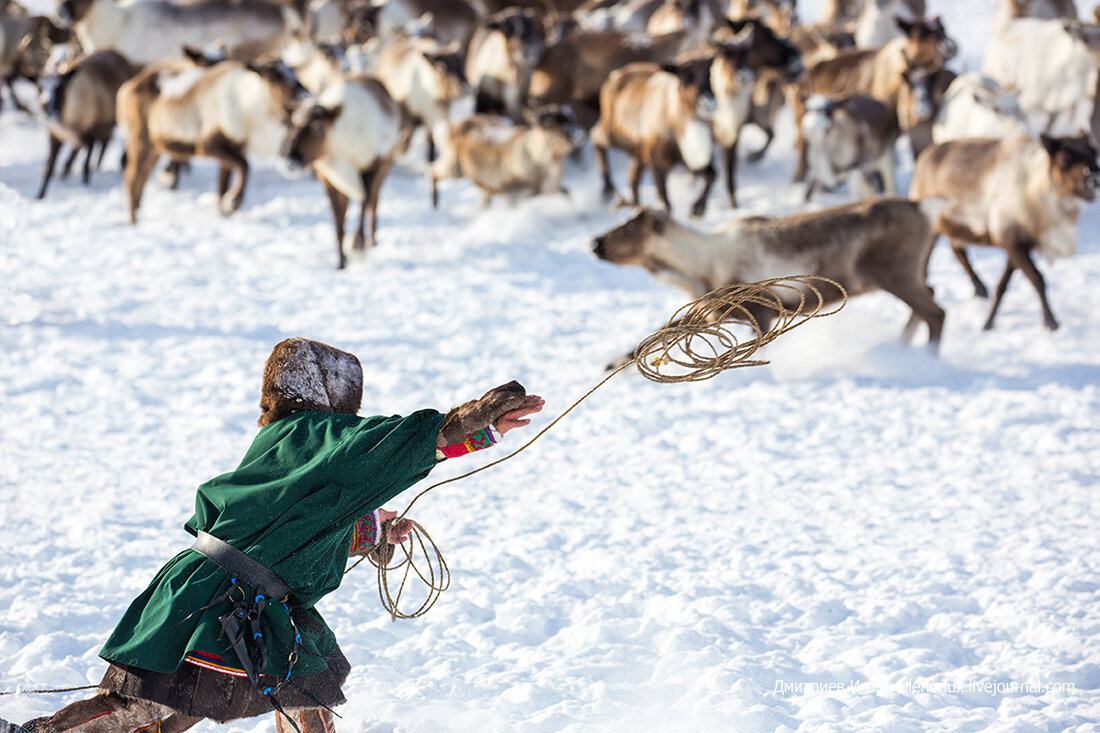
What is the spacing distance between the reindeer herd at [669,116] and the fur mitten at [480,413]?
13.5ft

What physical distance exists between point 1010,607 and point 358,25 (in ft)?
40.4

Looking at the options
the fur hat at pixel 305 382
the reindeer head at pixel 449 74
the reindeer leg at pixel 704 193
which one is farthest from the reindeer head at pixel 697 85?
the fur hat at pixel 305 382

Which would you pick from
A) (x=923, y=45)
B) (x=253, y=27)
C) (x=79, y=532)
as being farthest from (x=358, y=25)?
(x=79, y=532)

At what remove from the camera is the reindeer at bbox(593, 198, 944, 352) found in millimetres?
6547

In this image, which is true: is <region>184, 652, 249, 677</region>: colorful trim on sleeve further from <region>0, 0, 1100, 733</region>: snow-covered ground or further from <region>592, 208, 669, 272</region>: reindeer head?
<region>592, 208, 669, 272</region>: reindeer head

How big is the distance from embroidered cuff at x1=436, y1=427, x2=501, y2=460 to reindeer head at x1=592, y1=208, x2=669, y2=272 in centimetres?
409

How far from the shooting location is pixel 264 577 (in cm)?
254

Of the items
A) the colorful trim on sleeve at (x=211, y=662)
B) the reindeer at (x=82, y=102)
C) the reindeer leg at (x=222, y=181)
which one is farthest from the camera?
the reindeer at (x=82, y=102)

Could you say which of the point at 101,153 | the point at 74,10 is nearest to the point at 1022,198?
the point at 101,153

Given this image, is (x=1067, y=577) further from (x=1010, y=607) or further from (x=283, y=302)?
(x=283, y=302)

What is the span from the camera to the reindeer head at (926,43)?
1040cm

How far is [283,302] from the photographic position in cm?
800

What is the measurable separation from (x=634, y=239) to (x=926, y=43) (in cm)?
530

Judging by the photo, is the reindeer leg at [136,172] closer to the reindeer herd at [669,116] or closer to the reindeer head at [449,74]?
the reindeer herd at [669,116]
